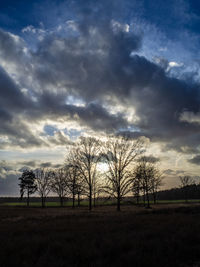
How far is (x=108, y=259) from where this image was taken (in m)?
6.07

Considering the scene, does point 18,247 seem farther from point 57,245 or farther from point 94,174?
point 94,174

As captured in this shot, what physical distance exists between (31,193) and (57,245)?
6568cm

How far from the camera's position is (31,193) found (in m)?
66.8

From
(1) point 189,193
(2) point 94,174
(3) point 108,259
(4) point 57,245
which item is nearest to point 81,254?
(3) point 108,259

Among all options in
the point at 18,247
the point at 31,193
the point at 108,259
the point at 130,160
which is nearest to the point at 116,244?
the point at 108,259

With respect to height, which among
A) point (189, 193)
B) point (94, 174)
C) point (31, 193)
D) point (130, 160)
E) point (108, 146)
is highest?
point (108, 146)

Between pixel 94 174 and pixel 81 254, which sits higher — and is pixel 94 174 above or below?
above

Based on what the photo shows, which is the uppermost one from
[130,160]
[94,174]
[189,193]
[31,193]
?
[130,160]

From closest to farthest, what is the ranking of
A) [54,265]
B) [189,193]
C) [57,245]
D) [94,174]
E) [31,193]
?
1. [54,265]
2. [57,245]
3. [94,174]
4. [31,193]
5. [189,193]

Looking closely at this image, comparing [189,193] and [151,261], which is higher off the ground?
[151,261]

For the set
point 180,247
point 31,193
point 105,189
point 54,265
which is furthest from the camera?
point 31,193

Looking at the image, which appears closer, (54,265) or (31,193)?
(54,265)

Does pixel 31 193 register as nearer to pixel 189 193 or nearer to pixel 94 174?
pixel 94 174

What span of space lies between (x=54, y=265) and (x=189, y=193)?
138 m
